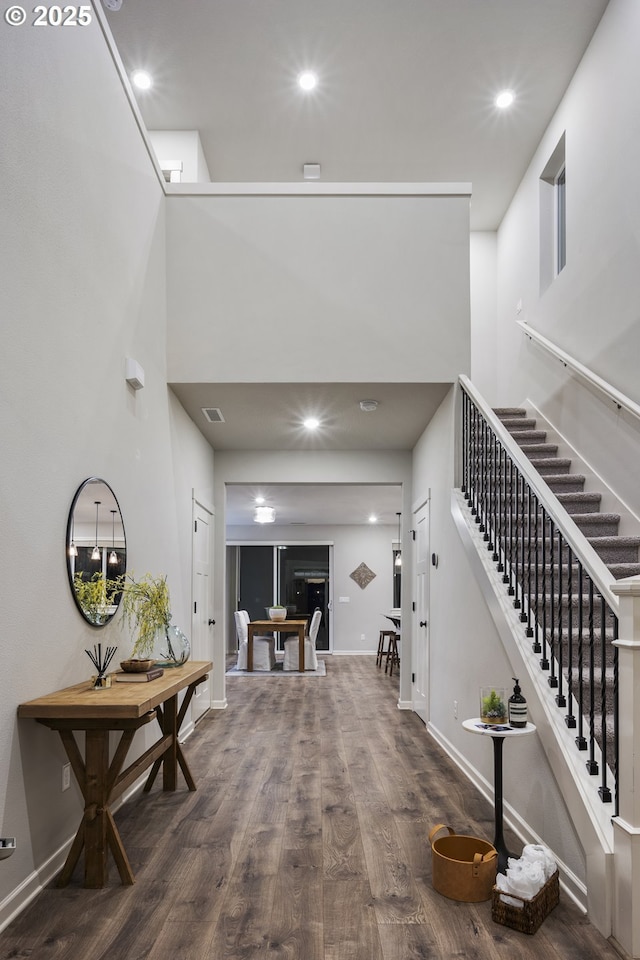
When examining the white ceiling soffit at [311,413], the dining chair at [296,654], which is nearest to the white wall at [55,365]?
the white ceiling soffit at [311,413]

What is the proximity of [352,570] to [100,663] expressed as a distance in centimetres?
1212

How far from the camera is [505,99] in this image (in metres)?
6.54

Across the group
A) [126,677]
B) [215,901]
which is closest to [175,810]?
[126,677]

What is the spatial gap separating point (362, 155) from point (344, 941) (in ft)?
22.8

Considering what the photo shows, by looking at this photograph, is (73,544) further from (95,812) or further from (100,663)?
(95,812)

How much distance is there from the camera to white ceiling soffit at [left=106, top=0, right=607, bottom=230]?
5.61 meters

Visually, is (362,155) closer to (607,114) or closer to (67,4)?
(607,114)

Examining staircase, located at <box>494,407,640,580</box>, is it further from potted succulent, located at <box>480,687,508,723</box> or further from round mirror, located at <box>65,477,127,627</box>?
round mirror, located at <box>65,477,127,627</box>

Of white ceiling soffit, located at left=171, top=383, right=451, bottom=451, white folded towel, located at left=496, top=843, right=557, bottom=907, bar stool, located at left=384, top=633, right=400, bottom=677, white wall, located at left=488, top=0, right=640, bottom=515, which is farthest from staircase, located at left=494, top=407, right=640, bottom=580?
bar stool, located at left=384, top=633, right=400, bottom=677

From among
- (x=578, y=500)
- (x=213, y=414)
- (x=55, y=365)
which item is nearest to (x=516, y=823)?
(x=578, y=500)

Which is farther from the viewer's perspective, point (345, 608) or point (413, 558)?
point (345, 608)

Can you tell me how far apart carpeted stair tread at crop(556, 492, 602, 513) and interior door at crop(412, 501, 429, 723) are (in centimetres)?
175

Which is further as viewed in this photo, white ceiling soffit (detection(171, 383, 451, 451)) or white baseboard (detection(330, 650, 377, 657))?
white baseboard (detection(330, 650, 377, 657))

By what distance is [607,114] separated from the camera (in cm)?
548
